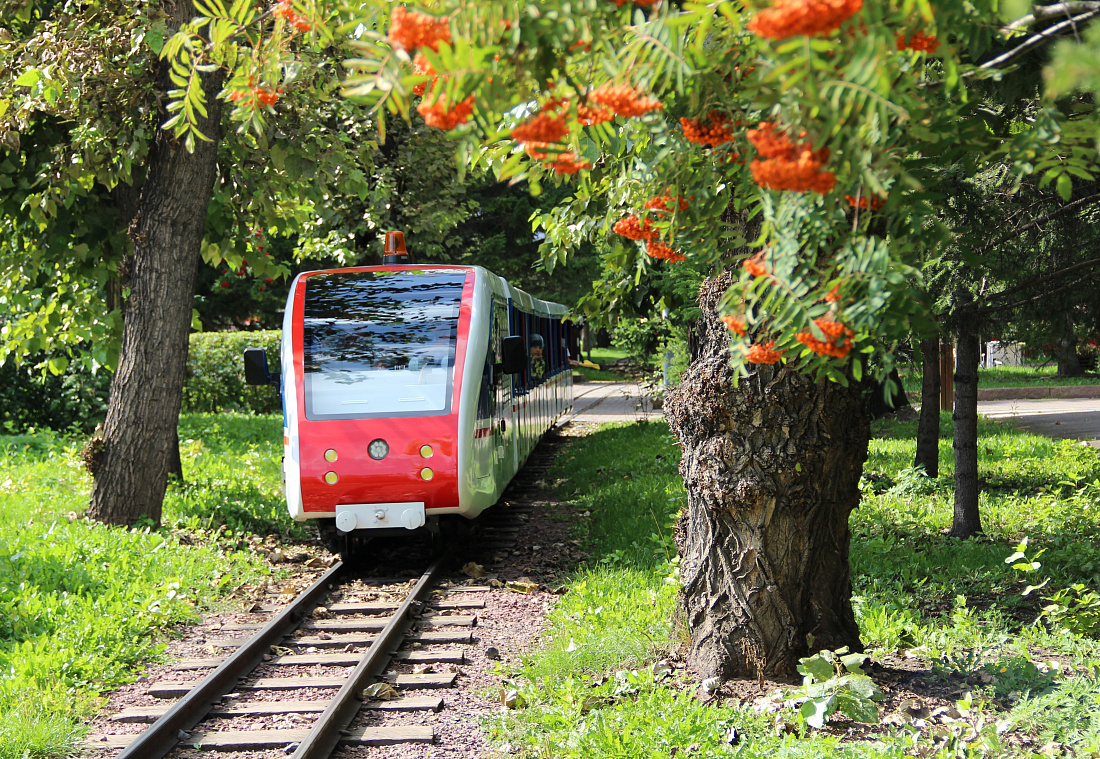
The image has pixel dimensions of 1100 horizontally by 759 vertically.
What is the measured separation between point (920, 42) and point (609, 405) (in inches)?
993

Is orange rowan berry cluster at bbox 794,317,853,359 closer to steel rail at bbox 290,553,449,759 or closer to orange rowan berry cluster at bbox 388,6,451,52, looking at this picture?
orange rowan berry cluster at bbox 388,6,451,52

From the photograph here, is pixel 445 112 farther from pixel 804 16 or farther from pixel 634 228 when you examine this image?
pixel 634 228

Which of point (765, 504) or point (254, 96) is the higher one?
point (254, 96)

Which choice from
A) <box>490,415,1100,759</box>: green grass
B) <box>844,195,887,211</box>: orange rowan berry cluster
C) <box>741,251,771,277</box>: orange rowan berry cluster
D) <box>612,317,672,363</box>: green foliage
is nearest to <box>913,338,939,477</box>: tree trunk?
<box>490,415,1100,759</box>: green grass

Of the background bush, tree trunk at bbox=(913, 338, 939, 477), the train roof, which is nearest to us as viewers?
the train roof

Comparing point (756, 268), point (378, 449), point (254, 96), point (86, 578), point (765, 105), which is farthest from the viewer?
point (378, 449)

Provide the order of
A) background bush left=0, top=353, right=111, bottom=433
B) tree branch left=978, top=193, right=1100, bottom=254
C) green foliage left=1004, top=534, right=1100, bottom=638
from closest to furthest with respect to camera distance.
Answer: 1. green foliage left=1004, top=534, right=1100, bottom=638
2. tree branch left=978, top=193, right=1100, bottom=254
3. background bush left=0, top=353, right=111, bottom=433

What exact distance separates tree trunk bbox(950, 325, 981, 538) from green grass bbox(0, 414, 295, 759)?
6.36 meters

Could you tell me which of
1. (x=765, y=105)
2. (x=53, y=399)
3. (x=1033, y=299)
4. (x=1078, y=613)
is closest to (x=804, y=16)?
(x=765, y=105)

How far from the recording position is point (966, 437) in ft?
28.7

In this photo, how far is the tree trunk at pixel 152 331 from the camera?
9.29 m

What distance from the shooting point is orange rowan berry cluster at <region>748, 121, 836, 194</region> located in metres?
2.22

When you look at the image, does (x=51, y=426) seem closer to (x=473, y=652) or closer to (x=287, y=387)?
(x=287, y=387)

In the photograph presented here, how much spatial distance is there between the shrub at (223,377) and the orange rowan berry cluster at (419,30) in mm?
19216
